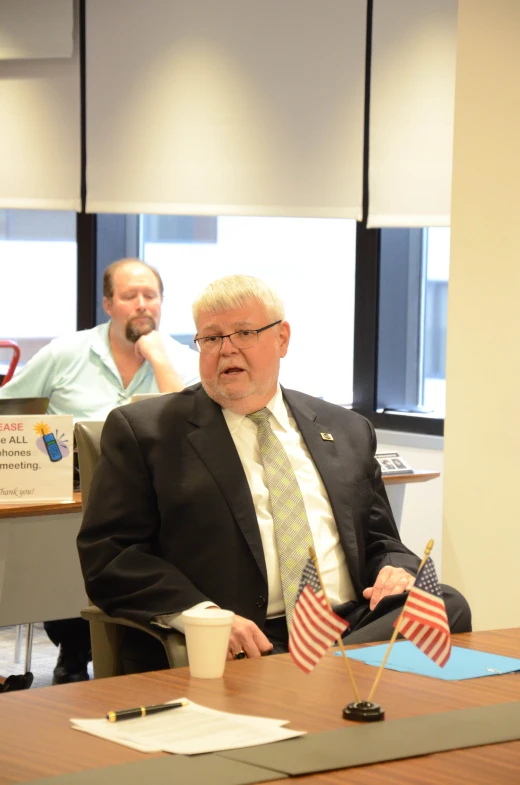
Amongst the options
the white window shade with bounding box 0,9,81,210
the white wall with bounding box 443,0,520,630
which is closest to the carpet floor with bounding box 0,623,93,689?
the white wall with bounding box 443,0,520,630

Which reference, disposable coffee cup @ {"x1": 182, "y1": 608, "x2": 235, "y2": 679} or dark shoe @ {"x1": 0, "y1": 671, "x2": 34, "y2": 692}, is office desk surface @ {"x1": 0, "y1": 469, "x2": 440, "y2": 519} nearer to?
dark shoe @ {"x1": 0, "y1": 671, "x2": 34, "y2": 692}

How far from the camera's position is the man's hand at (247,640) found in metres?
2.07

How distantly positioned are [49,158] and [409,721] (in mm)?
4607

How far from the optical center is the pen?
143 centimetres

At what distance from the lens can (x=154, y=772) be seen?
1.24 m

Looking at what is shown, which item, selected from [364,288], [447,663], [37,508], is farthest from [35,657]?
[447,663]

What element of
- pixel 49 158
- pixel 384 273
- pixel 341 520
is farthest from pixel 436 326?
pixel 341 520

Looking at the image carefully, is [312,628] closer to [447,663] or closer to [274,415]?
[447,663]

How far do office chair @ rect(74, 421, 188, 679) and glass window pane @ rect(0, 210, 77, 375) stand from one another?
140 inches

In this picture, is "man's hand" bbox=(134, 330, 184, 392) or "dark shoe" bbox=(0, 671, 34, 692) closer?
"dark shoe" bbox=(0, 671, 34, 692)

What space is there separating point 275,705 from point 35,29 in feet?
15.5

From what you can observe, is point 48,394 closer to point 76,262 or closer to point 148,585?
point 76,262

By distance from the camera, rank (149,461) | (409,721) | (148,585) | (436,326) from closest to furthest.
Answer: (409,721)
(148,585)
(149,461)
(436,326)

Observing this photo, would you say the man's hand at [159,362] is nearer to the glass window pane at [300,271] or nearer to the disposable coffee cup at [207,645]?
the glass window pane at [300,271]
